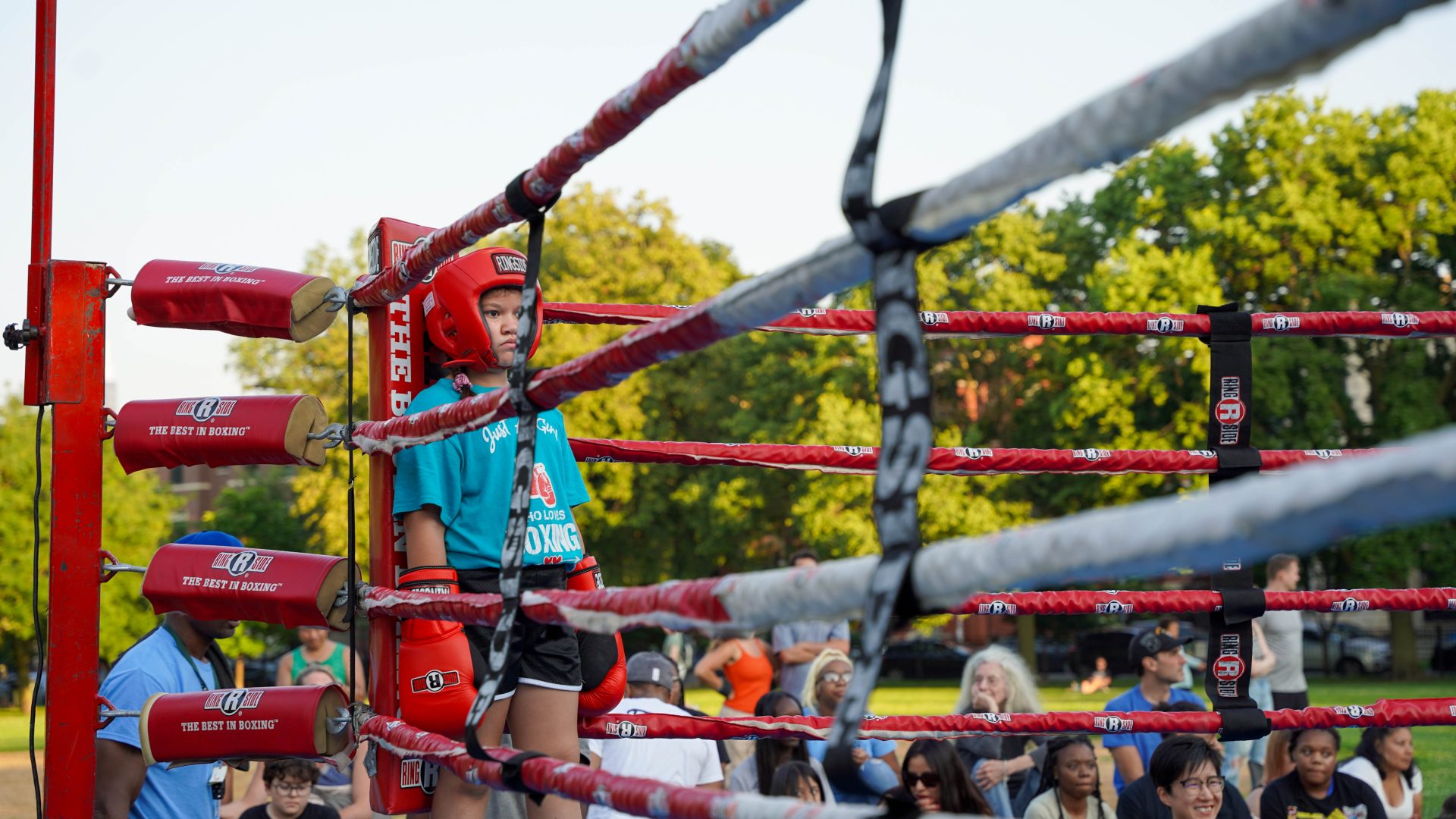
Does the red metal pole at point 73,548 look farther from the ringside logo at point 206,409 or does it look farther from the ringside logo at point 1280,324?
the ringside logo at point 1280,324

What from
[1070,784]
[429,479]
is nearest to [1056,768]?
[1070,784]

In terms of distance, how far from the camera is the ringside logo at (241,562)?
2.46 metres

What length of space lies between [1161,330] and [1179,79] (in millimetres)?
1889

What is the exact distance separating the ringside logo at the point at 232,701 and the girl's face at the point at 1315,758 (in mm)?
3681

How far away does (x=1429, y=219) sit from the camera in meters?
19.6

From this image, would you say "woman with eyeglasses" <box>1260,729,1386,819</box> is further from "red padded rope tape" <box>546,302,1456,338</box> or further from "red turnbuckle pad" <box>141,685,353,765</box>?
"red turnbuckle pad" <box>141,685,353,765</box>

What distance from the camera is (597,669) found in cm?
259

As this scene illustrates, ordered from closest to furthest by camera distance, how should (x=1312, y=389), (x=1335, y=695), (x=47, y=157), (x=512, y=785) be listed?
(x=512, y=785)
(x=47, y=157)
(x=1335, y=695)
(x=1312, y=389)

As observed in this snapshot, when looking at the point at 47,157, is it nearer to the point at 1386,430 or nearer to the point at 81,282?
the point at 81,282

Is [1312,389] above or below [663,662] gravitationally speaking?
above

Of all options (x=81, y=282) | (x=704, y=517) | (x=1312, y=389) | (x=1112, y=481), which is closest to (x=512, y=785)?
(x=81, y=282)

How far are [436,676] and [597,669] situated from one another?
445 millimetres

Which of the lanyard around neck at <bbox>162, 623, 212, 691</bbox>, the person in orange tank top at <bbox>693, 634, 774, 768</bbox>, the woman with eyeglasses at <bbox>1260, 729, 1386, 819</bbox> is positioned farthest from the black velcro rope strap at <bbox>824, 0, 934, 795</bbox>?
the person in orange tank top at <bbox>693, 634, 774, 768</bbox>

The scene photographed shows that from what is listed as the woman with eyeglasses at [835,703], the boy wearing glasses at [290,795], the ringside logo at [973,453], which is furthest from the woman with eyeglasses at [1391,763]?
the boy wearing glasses at [290,795]
